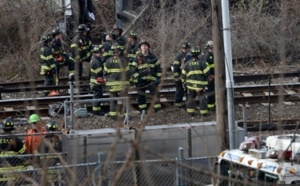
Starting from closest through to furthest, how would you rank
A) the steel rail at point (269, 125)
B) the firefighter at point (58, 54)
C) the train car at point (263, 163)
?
the train car at point (263, 163)
the steel rail at point (269, 125)
the firefighter at point (58, 54)

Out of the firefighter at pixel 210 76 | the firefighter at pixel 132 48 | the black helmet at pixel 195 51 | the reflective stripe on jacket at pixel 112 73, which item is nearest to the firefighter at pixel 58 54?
the firefighter at pixel 132 48

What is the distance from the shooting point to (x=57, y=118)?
18.3 meters

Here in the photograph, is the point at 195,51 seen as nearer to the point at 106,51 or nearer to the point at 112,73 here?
the point at 112,73

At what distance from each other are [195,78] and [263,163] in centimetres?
941

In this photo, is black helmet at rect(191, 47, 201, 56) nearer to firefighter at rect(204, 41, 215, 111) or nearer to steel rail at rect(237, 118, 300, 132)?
firefighter at rect(204, 41, 215, 111)

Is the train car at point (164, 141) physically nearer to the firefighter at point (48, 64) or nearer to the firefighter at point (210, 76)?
the firefighter at point (210, 76)

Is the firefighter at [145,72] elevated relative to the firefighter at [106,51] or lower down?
lower down

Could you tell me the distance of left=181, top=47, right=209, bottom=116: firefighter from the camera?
18.2m

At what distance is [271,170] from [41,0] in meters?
19.3

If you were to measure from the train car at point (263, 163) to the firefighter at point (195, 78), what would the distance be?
8.14 meters

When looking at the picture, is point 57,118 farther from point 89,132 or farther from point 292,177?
point 292,177

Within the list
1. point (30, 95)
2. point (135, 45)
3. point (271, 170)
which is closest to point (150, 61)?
Answer: point (135, 45)

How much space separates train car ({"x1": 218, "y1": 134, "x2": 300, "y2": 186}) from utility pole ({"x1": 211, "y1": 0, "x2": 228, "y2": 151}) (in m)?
2.32

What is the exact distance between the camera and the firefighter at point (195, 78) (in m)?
18.2
